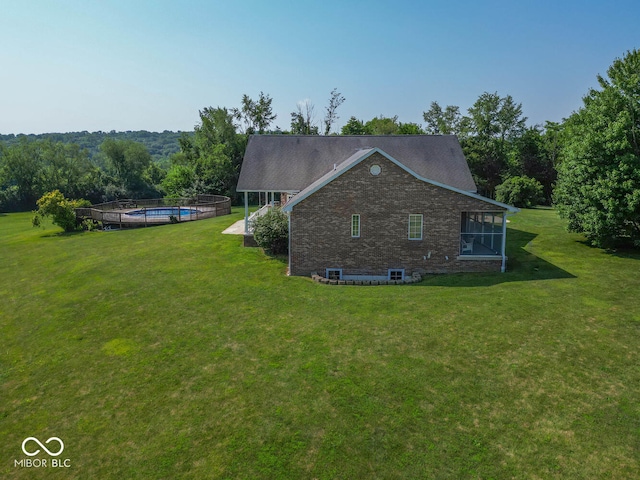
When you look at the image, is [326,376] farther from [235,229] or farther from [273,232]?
[235,229]

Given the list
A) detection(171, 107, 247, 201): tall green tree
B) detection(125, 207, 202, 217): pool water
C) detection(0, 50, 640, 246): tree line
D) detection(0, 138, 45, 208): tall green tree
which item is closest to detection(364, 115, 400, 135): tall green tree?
detection(0, 50, 640, 246): tree line

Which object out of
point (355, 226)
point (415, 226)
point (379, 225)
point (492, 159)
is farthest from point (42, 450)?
point (492, 159)

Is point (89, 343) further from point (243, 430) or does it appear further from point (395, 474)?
point (395, 474)

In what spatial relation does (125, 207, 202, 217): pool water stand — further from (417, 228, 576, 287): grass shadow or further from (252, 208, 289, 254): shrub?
(417, 228, 576, 287): grass shadow

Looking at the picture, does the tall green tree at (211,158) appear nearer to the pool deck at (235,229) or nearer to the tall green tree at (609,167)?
the pool deck at (235,229)

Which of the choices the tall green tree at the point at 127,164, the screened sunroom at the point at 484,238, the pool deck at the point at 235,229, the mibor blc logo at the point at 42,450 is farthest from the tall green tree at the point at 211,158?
the mibor blc logo at the point at 42,450

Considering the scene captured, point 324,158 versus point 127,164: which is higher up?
point 127,164
